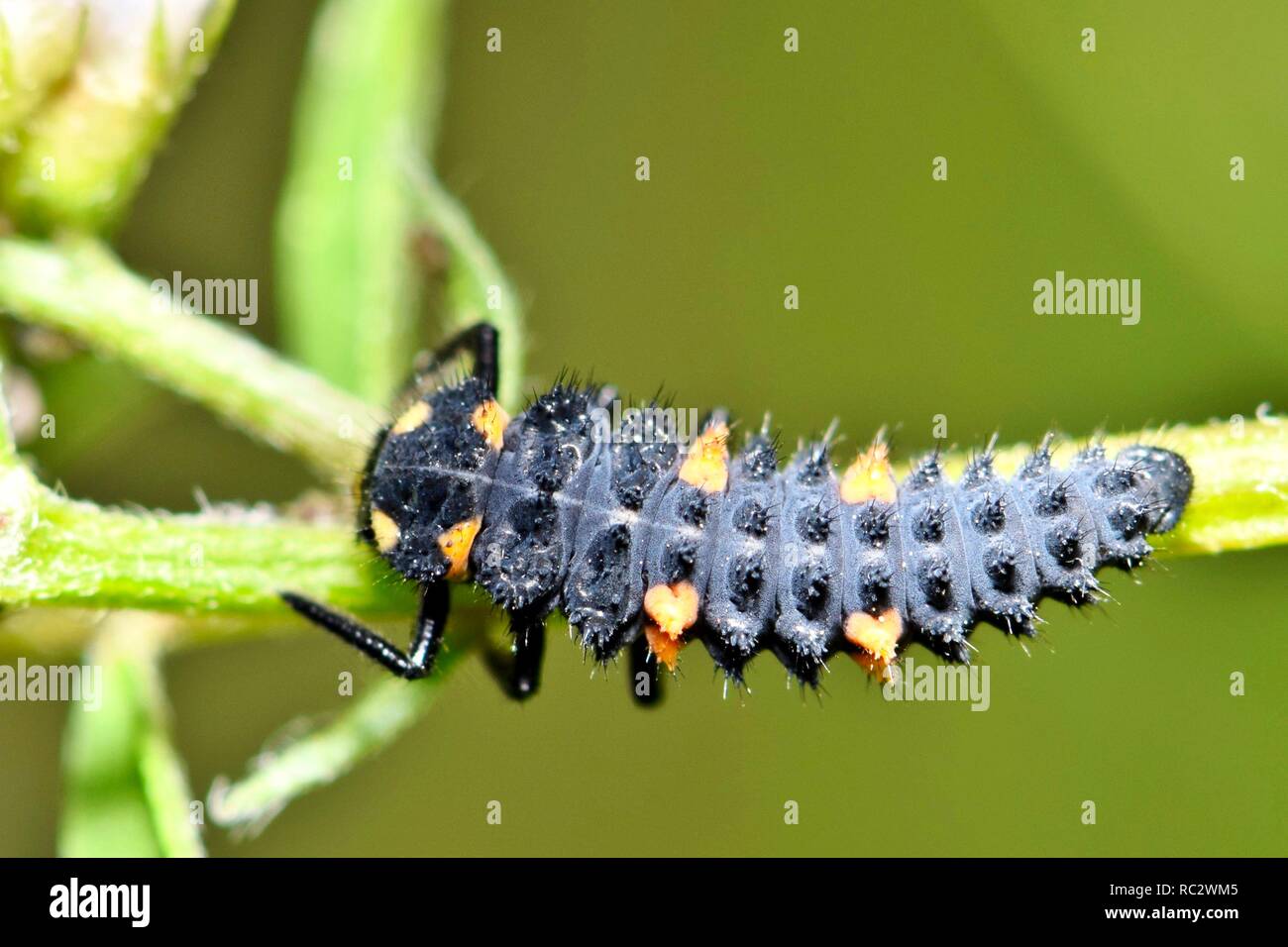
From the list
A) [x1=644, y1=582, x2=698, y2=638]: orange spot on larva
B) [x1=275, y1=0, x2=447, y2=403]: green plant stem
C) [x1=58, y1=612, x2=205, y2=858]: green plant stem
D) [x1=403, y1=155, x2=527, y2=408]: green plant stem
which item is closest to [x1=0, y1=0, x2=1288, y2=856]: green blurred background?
[x1=275, y1=0, x2=447, y2=403]: green plant stem

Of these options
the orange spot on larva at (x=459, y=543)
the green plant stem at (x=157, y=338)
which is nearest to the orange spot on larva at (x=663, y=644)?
the orange spot on larva at (x=459, y=543)

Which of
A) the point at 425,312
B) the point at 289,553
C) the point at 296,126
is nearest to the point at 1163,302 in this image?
the point at 425,312

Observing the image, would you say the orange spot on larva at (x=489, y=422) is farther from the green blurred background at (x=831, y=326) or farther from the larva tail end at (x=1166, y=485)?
the green blurred background at (x=831, y=326)

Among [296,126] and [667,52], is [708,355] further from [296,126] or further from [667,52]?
[296,126]

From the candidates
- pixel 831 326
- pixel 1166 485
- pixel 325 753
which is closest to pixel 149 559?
pixel 325 753

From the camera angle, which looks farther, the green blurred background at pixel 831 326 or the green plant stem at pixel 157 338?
the green blurred background at pixel 831 326

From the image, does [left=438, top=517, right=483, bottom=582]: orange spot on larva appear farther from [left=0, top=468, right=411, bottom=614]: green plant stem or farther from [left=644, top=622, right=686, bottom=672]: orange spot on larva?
[left=644, top=622, right=686, bottom=672]: orange spot on larva

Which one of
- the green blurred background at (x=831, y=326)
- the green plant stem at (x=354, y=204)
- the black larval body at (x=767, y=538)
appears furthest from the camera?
the green blurred background at (x=831, y=326)
